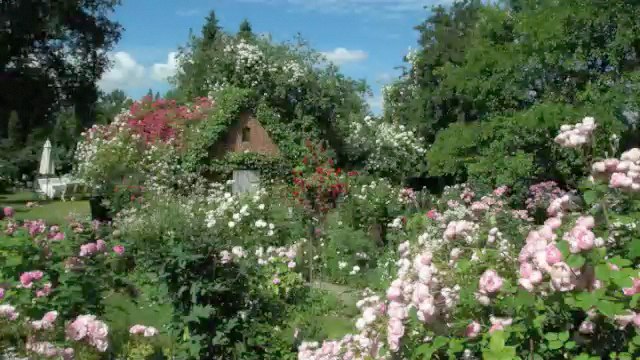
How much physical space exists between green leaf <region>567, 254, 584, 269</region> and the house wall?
593 inches

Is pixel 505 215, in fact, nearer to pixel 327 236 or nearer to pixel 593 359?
pixel 327 236

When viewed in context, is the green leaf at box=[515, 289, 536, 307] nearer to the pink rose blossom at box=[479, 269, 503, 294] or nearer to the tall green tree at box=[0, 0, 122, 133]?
the pink rose blossom at box=[479, 269, 503, 294]

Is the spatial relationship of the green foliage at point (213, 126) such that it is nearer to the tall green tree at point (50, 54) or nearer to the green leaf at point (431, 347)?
the tall green tree at point (50, 54)

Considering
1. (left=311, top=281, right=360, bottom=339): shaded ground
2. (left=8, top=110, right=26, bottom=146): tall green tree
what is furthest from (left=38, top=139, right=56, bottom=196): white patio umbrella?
(left=311, top=281, right=360, bottom=339): shaded ground

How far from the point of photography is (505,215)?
713 centimetres

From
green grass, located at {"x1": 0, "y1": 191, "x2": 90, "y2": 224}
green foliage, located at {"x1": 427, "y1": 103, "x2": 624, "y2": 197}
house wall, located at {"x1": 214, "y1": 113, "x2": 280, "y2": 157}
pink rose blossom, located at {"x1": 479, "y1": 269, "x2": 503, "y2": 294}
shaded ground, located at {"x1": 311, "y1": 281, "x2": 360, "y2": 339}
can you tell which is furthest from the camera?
green grass, located at {"x1": 0, "y1": 191, "x2": 90, "y2": 224}

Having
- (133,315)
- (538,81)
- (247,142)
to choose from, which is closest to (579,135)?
(133,315)

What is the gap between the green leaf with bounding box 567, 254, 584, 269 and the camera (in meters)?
2.29

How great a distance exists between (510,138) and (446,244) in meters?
12.4

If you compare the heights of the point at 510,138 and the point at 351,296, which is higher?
the point at 510,138

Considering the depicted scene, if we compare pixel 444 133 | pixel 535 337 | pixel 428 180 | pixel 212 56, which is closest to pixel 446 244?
pixel 535 337

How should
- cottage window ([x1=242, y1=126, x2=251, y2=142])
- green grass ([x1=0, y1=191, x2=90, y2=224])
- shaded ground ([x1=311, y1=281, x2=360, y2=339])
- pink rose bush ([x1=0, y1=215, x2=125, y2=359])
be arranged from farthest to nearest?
green grass ([x1=0, y1=191, x2=90, y2=224]) → cottage window ([x1=242, y1=126, x2=251, y2=142]) → shaded ground ([x1=311, y1=281, x2=360, y2=339]) → pink rose bush ([x1=0, y1=215, x2=125, y2=359])

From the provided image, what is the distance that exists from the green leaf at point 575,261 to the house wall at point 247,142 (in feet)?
49.4

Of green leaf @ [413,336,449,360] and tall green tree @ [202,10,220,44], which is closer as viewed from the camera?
green leaf @ [413,336,449,360]
